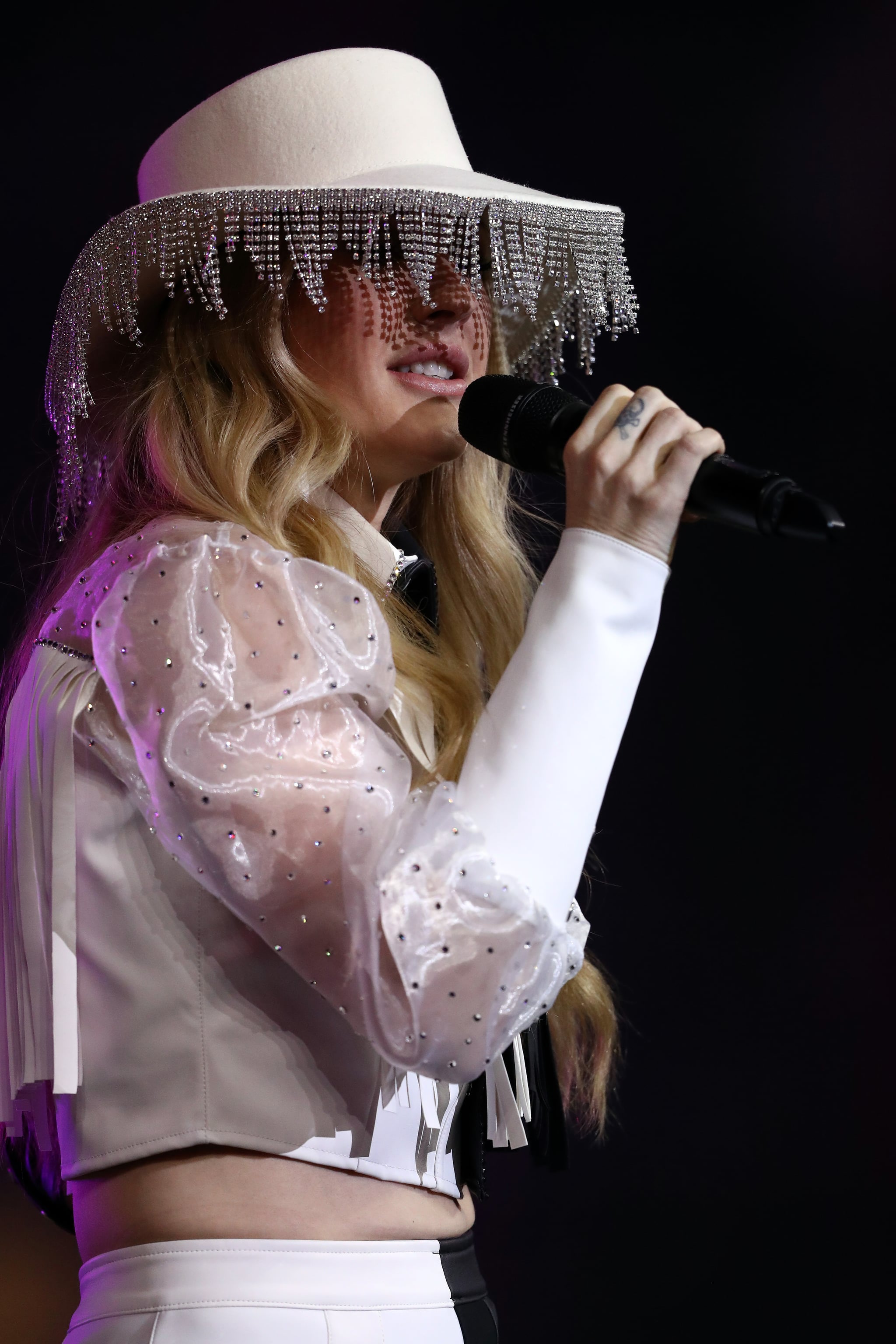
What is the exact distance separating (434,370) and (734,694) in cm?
78

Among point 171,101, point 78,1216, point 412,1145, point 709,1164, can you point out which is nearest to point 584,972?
point 412,1145

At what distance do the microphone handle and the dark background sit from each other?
81 cm

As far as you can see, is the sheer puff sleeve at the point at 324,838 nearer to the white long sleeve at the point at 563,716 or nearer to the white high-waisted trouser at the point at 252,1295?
the white long sleeve at the point at 563,716

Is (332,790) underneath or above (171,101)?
underneath

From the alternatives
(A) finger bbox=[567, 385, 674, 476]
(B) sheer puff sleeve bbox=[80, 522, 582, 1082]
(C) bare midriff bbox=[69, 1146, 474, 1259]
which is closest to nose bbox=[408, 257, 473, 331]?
(A) finger bbox=[567, 385, 674, 476]

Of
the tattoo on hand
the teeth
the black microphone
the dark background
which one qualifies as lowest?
the dark background

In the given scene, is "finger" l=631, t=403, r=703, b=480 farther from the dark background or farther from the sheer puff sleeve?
the dark background

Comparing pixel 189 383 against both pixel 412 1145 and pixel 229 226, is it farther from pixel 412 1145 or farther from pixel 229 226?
pixel 412 1145

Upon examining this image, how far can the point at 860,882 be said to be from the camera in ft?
5.44

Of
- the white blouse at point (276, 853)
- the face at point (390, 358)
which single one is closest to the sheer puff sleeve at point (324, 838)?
the white blouse at point (276, 853)

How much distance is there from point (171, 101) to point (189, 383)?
0.68 m

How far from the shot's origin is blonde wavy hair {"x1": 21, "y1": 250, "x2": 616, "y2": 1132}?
957 millimetres

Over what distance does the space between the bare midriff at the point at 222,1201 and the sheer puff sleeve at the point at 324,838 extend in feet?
0.46

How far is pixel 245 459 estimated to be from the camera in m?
0.96
